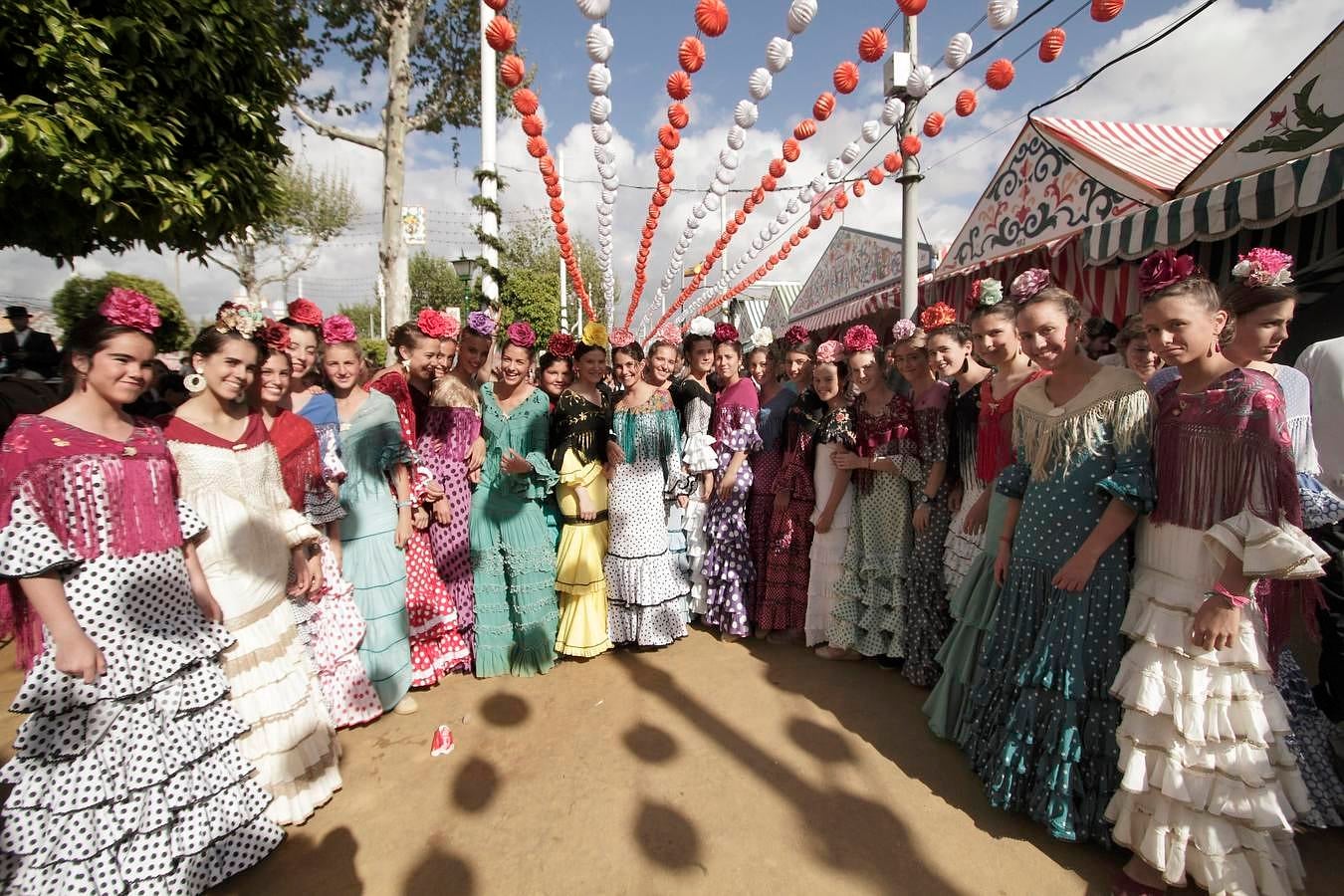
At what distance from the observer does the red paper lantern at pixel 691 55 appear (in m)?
4.62

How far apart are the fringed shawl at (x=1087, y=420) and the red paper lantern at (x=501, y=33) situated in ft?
14.7

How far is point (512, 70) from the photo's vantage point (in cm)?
491

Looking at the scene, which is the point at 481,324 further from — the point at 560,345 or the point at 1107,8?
the point at 1107,8

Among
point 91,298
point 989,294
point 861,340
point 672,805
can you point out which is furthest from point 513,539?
point 91,298

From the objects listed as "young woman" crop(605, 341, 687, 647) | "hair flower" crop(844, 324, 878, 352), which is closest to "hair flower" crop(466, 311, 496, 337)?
"young woman" crop(605, 341, 687, 647)

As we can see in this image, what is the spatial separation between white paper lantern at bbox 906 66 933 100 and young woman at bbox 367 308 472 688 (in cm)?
523

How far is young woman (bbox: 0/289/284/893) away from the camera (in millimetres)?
1817

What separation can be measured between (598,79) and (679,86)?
2.55ft

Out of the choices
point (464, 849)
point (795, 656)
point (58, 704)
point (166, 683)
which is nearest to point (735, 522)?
point (795, 656)

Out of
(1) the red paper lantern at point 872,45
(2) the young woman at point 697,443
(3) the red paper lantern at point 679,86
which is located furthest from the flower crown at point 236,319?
(1) the red paper lantern at point 872,45

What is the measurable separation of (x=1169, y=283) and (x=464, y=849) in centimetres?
326

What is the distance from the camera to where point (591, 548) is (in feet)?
12.5

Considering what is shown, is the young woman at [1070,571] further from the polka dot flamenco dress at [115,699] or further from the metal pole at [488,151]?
the metal pole at [488,151]

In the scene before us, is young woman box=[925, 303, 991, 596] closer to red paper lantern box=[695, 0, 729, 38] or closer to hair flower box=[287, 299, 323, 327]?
red paper lantern box=[695, 0, 729, 38]
